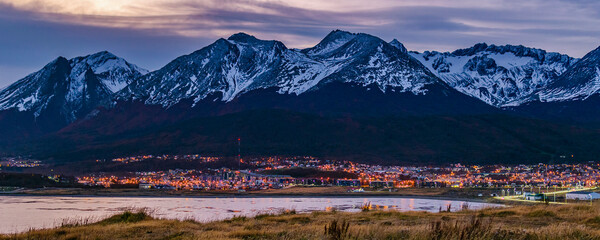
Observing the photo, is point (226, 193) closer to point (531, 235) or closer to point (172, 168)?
point (172, 168)

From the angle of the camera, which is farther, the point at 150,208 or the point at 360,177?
the point at 360,177

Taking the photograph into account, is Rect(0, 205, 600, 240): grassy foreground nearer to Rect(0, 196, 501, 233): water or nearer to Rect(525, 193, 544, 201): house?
Rect(0, 196, 501, 233): water

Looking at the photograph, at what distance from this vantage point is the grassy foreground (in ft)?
69.4

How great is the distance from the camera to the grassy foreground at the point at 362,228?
833 inches

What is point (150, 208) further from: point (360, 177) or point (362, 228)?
point (360, 177)

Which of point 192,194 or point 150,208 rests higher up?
point 150,208

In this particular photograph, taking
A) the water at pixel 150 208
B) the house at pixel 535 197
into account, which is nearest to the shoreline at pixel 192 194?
the water at pixel 150 208

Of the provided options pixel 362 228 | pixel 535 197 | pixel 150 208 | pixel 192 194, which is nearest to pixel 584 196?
pixel 535 197

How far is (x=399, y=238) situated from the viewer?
21.7 metres

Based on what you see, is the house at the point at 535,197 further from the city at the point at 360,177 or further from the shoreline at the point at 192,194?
the city at the point at 360,177

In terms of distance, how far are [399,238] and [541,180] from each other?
142 meters

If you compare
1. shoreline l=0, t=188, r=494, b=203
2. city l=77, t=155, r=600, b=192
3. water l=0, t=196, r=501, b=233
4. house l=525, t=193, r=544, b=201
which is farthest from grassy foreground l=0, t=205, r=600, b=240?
city l=77, t=155, r=600, b=192

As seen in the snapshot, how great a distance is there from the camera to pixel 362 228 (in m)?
23.5

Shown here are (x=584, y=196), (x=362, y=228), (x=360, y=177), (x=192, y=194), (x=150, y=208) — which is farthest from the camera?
(x=360, y=177)
